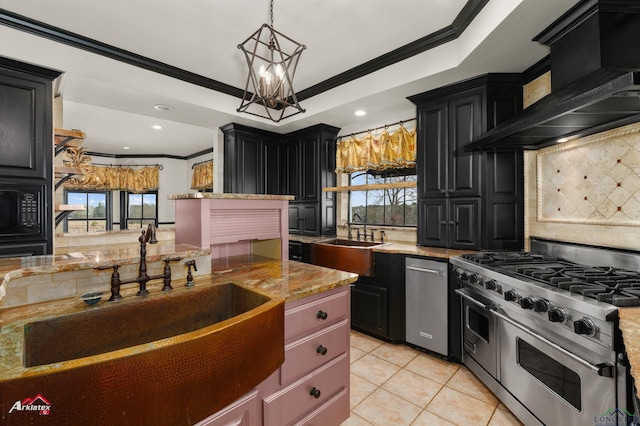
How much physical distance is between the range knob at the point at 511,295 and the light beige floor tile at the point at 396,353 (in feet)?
3.64

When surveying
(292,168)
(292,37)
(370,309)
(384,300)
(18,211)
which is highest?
(292,37)

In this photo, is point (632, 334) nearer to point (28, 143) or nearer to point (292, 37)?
point (292, 37)

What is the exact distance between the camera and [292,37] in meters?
2.53

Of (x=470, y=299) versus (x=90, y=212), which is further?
(x=90, y=212)

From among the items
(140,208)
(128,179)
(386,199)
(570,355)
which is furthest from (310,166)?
(140,208)

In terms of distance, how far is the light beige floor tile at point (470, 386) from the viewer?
2035 mm

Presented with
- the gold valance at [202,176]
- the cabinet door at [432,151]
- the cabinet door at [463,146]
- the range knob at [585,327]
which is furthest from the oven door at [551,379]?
the gold valance at [202,176]

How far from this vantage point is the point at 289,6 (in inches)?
83.8

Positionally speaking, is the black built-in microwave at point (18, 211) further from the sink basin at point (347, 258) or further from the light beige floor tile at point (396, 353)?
the light beige floor tile at point (396, 353)

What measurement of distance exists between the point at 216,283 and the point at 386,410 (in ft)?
4.64

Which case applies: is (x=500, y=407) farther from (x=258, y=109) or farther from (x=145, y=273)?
(x=258, y=109)

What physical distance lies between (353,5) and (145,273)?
222 centimetres

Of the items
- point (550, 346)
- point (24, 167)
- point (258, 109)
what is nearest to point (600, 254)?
point (550, 346)

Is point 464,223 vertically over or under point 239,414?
over
